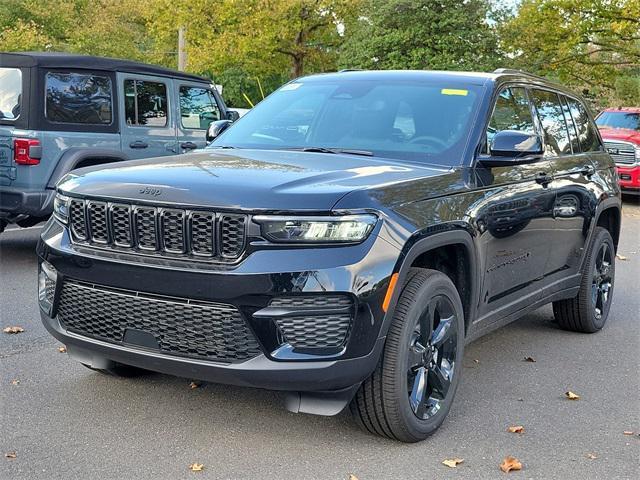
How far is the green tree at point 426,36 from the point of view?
3341 cm

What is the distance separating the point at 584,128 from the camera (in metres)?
6.75

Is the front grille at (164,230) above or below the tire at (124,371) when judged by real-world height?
above

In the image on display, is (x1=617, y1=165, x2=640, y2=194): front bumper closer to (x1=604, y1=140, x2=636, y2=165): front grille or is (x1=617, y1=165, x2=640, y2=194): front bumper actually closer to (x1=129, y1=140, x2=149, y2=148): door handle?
(x1=604, y1=140, x2=636, y2=165): front grille

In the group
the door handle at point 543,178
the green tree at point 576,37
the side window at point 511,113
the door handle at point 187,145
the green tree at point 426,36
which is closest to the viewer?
the side window at point 511,113

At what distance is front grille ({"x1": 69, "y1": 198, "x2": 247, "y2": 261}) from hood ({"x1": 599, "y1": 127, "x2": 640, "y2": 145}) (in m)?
15.5

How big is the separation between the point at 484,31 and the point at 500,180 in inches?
1199

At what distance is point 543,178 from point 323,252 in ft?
7.80

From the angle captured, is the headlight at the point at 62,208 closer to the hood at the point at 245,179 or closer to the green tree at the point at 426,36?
the hood at the point at 245,179

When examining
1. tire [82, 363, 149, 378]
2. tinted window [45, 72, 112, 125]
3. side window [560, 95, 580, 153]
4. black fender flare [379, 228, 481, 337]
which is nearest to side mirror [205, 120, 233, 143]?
tire [82, 363, 149, 378]

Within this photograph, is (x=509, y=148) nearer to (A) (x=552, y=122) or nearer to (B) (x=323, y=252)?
(A) (x=552, y=122)

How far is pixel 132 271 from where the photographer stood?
12.3ft

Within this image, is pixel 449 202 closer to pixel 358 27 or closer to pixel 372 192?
pixel 372 192

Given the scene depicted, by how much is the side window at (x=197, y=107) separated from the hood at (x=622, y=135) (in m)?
10.2

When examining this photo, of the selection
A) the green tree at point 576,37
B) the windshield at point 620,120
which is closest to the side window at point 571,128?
the windshield at point 620,120
